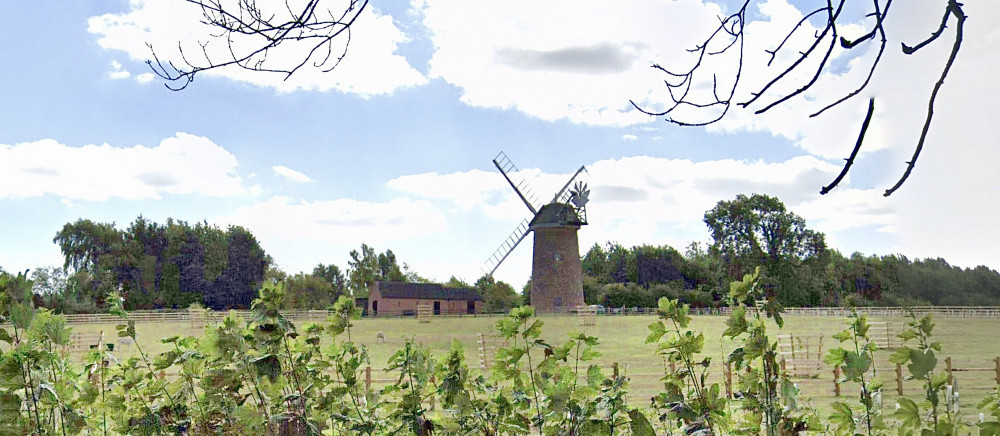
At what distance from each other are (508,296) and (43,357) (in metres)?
50.0

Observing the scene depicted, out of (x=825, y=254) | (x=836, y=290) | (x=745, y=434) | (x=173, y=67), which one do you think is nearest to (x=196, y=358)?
(x=173, y=67)

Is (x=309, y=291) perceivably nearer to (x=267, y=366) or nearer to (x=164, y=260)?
(x=164, y=260)

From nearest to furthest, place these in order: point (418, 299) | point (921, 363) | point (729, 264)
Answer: point (921, 363)
point (729, 264)
point (418, 299)

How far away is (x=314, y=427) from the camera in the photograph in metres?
2.39

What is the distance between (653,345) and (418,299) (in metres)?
36.9

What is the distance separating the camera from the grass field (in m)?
3.79

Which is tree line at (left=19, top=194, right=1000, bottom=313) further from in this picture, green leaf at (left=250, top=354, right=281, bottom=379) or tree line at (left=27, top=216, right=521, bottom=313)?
green leaf at (left=250, top=354, right=281, bottom=379)

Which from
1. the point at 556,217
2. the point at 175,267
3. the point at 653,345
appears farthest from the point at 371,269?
the point at 653,345

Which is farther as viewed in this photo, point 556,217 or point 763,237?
point 763,237

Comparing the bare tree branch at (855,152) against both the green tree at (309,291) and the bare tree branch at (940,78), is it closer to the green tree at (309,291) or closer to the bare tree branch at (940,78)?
the bare tree branch at (940,78)

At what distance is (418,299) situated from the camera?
58781 millimetres

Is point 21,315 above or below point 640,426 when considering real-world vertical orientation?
above

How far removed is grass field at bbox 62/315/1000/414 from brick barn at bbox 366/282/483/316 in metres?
14.9

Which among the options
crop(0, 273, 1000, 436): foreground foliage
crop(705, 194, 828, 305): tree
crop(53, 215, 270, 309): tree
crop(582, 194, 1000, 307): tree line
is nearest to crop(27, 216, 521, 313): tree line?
crop(53, 215, 270, 309): tree
